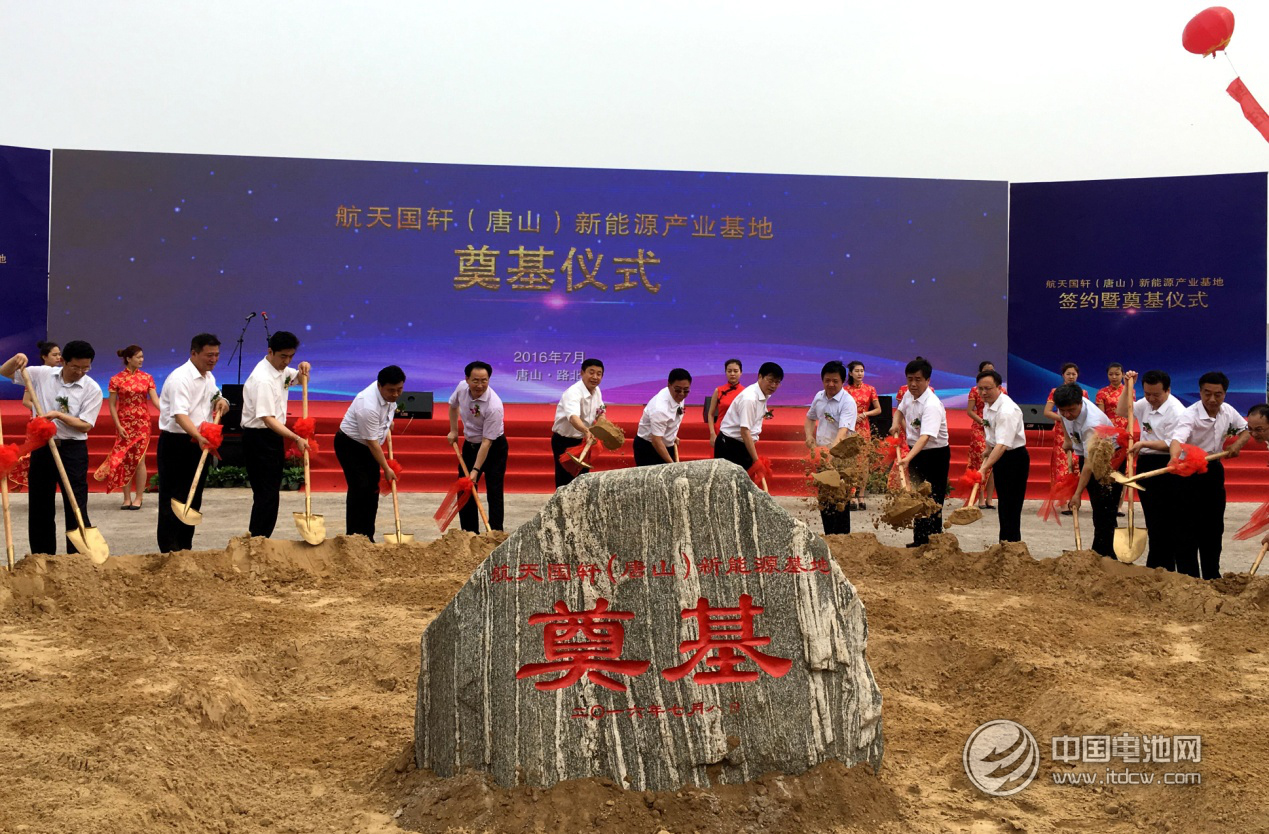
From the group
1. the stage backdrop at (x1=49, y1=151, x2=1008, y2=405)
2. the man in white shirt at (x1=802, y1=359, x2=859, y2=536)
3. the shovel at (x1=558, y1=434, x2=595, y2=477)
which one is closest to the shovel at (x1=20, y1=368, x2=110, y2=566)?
the shovel at (x1=558, y1=434, x2=595, y2=477)

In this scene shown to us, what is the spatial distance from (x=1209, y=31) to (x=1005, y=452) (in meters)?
3.06

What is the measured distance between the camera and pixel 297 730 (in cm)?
345

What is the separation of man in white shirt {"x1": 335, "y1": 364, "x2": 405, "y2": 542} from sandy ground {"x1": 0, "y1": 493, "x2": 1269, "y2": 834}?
43 centimetres

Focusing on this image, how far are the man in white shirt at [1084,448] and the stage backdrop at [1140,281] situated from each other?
8.31 meters

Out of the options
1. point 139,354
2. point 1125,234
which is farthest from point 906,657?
point 1125,234

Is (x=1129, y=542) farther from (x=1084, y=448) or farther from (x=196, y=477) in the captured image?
(x=196, y=477)

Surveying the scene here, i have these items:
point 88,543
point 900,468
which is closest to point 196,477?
point 88,543

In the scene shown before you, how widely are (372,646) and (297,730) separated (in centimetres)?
91

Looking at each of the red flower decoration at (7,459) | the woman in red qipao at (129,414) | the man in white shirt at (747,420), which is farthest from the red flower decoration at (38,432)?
the man in white shirt at (747,420)

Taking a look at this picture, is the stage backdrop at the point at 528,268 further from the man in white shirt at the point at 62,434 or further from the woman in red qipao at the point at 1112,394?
the man in white shirt at the point at 62,434

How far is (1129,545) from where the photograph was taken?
5.99 m

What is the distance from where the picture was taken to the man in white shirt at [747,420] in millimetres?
6883

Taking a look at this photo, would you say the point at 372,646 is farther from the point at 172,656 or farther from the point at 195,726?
the point at 195,726

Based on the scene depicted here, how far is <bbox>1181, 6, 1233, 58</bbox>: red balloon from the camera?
13.3ft
